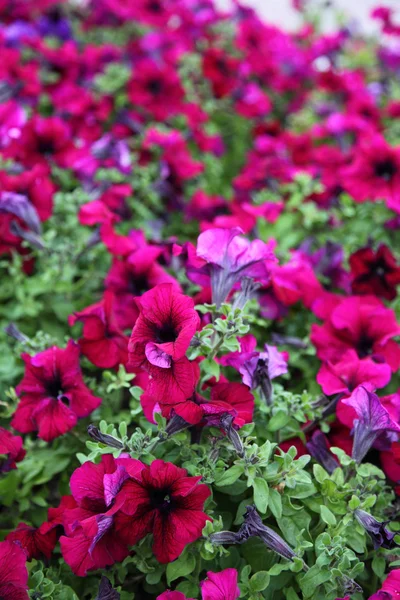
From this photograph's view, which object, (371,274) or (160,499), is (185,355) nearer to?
(160,499)

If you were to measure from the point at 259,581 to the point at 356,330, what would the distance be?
0.58 metres

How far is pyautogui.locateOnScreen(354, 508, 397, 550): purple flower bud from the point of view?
101 cm

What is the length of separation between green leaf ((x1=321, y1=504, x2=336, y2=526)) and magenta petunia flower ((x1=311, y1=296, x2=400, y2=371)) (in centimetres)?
37

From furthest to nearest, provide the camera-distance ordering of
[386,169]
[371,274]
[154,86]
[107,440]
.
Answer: [154,86] < [386,169] < [371,274] < [107,440]

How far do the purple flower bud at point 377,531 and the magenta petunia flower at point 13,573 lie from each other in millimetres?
545

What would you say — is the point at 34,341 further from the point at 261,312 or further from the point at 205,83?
the point at 205,83

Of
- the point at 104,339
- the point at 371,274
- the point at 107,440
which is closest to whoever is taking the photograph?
the point at 107,440

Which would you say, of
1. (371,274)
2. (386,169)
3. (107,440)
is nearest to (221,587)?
(107,440)

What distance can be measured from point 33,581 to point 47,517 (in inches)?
8.0

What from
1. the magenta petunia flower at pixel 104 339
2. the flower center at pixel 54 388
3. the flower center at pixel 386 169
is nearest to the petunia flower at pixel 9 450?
the flower center at pixel 54 388

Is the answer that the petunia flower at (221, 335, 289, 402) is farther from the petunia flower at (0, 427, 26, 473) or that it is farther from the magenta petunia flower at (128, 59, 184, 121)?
the magenta petunia flower at (128, 59, 184, 121)

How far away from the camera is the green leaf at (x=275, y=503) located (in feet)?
3.39

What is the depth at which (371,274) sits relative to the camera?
1.54 m

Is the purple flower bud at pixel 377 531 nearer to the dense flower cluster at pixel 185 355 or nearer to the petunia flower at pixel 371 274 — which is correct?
the dense flower cluster at pixel 185 355
